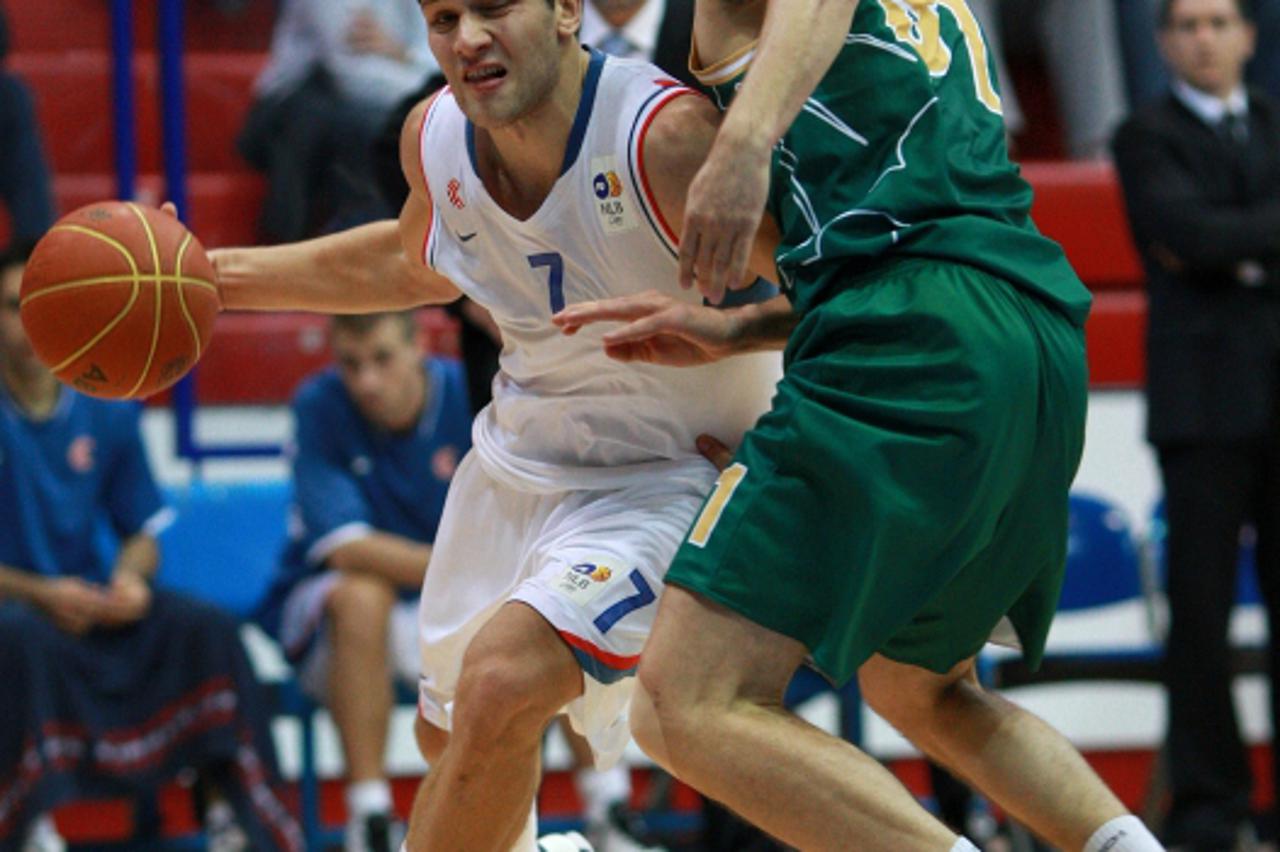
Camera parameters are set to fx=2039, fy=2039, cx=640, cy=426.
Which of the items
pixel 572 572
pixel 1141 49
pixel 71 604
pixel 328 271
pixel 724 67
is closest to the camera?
pixel 724 67

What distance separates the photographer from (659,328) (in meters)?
3.10

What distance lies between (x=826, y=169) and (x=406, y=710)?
360 cm

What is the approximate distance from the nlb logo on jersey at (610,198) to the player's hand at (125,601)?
276 cm

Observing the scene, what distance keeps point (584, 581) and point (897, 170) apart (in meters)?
0.84

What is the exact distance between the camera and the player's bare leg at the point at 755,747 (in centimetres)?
296

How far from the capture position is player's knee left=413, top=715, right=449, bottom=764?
390cm

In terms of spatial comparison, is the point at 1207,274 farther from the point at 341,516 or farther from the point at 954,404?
the point at 954,404

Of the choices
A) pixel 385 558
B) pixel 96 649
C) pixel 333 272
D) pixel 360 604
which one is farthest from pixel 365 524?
pixel 333 272

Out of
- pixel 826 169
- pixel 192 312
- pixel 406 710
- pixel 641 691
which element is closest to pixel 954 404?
pixel 826 169

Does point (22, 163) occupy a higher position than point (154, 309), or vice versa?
point (154, 309)

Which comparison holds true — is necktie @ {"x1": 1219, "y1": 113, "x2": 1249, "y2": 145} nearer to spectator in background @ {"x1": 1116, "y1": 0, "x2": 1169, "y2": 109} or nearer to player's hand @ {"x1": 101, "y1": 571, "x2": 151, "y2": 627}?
spectator in background @ {"x1": 1116, "y1": 0, "x2": 1169, "y2": 109}

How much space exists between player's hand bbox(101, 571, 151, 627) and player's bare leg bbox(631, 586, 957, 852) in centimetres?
295

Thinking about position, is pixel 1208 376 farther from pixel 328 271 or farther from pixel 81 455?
pixel 81 455

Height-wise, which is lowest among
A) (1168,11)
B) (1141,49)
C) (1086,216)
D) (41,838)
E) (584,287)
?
(41,838)
